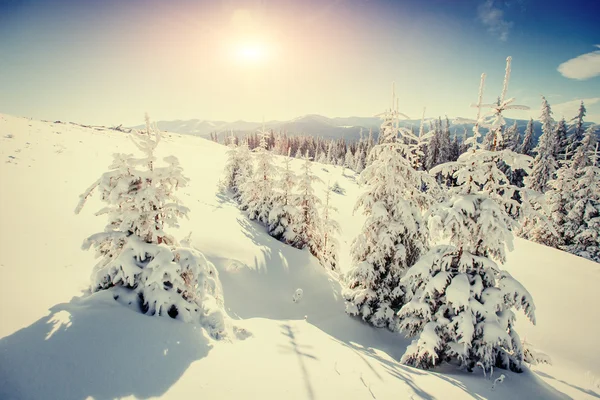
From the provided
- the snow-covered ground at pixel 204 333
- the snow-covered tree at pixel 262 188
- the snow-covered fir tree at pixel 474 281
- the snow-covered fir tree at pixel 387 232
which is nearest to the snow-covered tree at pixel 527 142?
the snow-covered ground at pixel 204 333

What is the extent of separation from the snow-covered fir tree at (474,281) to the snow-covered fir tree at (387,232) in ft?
9.97

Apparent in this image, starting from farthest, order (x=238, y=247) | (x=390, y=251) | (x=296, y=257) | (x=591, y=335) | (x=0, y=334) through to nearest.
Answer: (x=296, y=257) < (x=238, y=247) < (x=591, y=335) < (x=390, y=251) < (x=0, y=334)

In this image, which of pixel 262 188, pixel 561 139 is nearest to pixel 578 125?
pixel 561 139

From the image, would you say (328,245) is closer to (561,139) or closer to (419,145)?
(419,145)

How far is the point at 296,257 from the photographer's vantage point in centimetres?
1658

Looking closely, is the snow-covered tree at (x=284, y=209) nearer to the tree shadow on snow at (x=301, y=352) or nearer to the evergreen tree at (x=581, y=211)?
the tree shadow on snow at (x=301, y=352)

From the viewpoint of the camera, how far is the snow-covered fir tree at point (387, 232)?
37.9 ft

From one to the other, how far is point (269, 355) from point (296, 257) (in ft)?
34.2

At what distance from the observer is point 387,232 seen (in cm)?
1174

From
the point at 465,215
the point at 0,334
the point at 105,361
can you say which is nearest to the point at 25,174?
the point at 0,334

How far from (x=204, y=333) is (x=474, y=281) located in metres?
7.79

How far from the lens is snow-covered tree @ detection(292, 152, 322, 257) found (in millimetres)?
18031

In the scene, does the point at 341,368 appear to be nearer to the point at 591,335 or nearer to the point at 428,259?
the point at 428,259

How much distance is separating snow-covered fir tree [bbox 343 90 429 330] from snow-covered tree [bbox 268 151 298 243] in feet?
22.3
